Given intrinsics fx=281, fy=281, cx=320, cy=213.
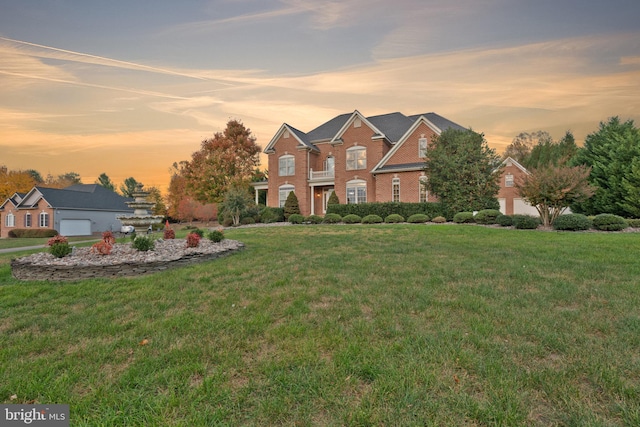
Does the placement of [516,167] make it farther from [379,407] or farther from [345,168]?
[379,407]

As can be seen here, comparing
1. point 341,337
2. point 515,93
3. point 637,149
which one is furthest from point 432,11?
point 637,149

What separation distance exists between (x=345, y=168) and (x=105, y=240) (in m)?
20.1

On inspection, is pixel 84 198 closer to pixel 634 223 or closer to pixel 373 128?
pixel 373 128

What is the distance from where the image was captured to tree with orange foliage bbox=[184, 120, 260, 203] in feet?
112

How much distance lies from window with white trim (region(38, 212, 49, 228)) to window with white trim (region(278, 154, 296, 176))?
26180 millimetres

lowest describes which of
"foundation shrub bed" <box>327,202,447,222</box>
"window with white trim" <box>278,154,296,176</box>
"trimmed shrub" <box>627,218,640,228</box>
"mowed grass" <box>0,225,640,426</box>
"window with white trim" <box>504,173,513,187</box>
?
"mowed grass" <box>0,225,640,426</box>

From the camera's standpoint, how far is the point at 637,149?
755 inches

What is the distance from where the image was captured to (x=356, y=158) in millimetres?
25516

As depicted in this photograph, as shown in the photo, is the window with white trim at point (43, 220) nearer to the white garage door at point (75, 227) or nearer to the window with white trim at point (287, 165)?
the white garage door at point (75, 227)

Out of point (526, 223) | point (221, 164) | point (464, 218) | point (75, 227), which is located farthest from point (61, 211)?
point (526, 223)

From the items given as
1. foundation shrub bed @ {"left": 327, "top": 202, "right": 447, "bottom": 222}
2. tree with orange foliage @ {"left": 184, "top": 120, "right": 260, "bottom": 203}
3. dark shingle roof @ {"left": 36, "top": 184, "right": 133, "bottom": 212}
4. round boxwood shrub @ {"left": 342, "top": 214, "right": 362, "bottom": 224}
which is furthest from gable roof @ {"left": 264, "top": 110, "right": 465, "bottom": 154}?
dark shingle roof @ {"left": 36, "top": 184, "right": 133, "bottom": 212}

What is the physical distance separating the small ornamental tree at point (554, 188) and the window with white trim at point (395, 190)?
9.83 m

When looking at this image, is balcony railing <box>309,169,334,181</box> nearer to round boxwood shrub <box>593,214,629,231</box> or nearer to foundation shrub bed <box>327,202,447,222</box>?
foundation shrub bed <box>327,202,447,222</box>

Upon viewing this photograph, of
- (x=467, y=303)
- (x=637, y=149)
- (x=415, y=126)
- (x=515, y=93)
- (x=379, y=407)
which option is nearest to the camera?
(x=379, y=407)
